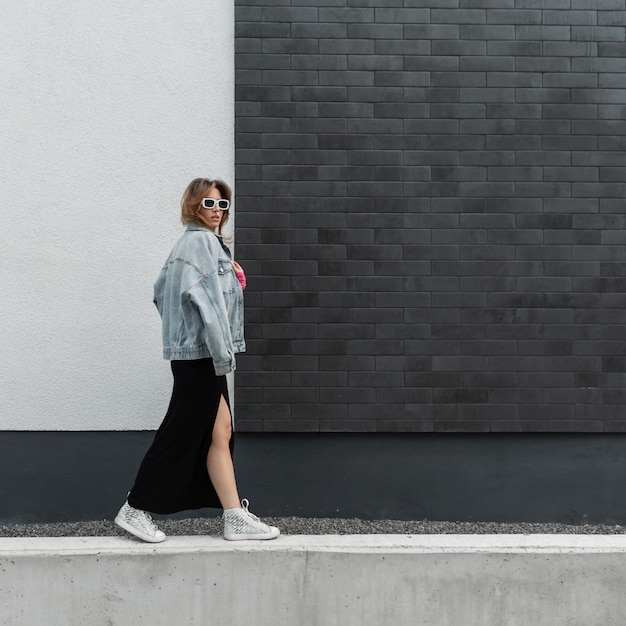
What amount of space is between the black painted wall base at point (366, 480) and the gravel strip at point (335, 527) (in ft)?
0.16

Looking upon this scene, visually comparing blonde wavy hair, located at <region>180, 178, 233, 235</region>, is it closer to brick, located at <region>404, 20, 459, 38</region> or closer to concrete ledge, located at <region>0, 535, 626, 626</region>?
concrete ledge, located at <region>0, 535, 626, 626</region>

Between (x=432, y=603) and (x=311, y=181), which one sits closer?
(x=432, y=603)

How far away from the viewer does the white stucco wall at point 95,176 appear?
419cm

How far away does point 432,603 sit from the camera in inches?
118

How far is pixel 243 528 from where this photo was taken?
10.3ft

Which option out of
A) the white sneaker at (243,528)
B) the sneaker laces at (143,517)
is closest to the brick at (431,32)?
the white sneaker at (243,528)

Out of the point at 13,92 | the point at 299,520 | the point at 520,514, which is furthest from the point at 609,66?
the point at 13,92

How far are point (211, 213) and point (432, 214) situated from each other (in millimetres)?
1548

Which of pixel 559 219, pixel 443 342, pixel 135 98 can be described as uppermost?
pixel 135 98

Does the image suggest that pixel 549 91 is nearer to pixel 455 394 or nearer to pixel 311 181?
pixel 311 181

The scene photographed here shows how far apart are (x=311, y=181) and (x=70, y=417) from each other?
6.87 feet

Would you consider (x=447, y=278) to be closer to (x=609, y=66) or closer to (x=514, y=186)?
(x=514, y=186)

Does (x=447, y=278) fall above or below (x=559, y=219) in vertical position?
below

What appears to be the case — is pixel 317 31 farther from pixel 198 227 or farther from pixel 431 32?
pixel 198 227
